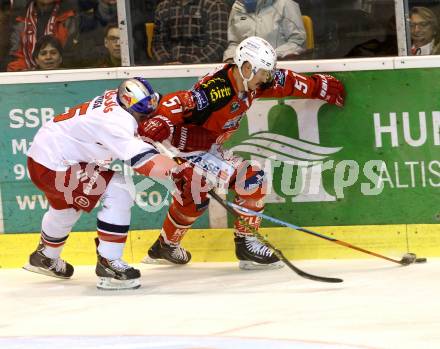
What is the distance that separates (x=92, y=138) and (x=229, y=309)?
1.28 meters

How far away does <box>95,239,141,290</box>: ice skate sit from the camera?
256 inches

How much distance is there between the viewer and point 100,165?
6551mm

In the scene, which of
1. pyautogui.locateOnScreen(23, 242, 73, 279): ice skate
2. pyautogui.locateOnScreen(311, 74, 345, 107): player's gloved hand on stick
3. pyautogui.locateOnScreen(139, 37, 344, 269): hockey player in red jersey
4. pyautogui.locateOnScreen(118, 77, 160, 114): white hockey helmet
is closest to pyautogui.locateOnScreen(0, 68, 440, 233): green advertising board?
pyautogui.locateOnScreen(311, 74, 345, 107): player's gloved hand on stick

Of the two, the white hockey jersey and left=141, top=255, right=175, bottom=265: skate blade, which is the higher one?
the white hockey jersey

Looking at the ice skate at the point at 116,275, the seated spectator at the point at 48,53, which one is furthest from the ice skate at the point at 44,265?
the seated spectator at the point at 48,53

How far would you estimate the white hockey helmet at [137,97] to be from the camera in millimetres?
6336

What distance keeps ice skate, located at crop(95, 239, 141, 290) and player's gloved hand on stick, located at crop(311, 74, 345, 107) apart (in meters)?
1.50

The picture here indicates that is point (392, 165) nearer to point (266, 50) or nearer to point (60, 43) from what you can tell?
point (266, 50)

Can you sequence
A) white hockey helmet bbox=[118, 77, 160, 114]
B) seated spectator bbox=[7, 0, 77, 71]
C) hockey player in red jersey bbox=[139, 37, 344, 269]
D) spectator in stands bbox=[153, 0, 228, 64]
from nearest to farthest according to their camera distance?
white hockey helmet bbox=[118, 77, 160, 114]
hockey player in red jersey bbox=[139, 37, 344, 269]
spectator in stands bbox=[153, 0, 228, 64]
seated spectator bbox=[7, 0, 77, 71]

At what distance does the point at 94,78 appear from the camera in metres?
7.21

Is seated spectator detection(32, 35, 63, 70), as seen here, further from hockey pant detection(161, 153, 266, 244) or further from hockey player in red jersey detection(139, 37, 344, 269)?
hockey pant detection(161, 153, 266, 244)

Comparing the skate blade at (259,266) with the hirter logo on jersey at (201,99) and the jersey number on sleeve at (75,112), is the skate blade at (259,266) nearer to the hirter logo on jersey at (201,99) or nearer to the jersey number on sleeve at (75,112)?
the hirter logo on jersey at (201,99)

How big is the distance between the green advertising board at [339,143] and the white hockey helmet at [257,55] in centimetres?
50

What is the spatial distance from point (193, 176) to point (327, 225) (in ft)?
2.90
